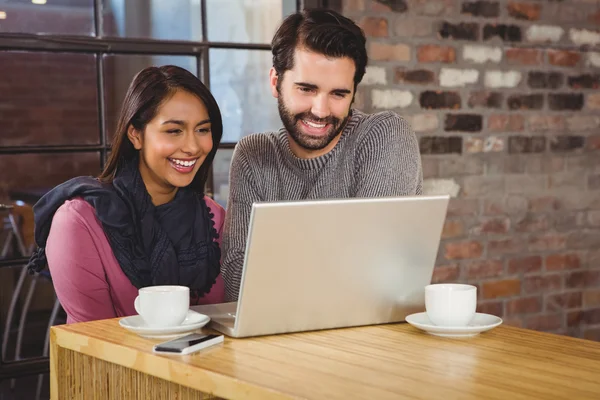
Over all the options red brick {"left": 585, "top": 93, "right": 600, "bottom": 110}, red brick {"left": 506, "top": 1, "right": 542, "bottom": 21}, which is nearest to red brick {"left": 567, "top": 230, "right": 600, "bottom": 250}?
red brick {"left": 585, "top": 93, "right": 600, "bottom": 110}

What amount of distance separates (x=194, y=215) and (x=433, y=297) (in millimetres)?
945

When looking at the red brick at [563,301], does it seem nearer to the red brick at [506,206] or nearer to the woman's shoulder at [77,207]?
the red brick at [506,206]

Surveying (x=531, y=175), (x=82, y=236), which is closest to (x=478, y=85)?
(x=531, y=175)

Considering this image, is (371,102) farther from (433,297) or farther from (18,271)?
(433,297)

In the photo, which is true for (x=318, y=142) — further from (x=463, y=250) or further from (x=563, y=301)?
(x=563, y=301)

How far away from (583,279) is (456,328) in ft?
7.55

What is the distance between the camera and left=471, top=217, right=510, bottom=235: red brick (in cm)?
340

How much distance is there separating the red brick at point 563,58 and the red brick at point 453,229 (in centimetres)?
75

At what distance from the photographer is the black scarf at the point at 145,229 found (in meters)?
2.17

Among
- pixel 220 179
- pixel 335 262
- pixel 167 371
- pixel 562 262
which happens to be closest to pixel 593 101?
pixel 562 262

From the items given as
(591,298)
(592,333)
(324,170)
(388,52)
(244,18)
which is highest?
(244,18)

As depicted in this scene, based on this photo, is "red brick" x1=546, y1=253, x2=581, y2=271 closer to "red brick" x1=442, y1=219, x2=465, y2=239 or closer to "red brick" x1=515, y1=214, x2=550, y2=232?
"red brick" x1=515, y1=214, x2=550, y2=232

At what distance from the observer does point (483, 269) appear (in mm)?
3408

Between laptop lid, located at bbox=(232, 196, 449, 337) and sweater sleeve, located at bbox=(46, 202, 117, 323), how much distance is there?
68 centimetres
